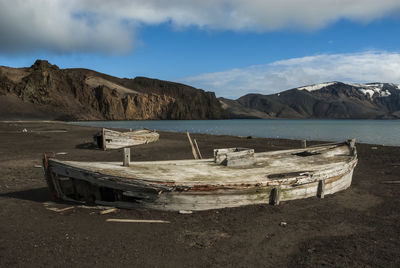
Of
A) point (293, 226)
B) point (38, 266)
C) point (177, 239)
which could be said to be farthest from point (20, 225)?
point (293, 226)

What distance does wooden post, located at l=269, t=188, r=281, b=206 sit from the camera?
344 inches

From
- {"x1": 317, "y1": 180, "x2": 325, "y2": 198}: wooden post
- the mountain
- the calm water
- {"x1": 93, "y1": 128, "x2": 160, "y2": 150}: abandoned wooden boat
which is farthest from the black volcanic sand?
the mountain

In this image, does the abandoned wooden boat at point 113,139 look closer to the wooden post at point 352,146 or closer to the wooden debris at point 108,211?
the wooden debris at point 108,211

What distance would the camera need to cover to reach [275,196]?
877cm

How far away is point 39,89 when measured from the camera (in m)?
132

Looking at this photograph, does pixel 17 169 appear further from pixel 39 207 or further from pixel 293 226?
pixel 293 226

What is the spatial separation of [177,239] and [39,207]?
15.2 ft

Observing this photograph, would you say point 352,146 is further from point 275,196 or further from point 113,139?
point 113,139

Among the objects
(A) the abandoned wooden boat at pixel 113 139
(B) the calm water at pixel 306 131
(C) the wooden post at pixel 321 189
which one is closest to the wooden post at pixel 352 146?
(C) the wooden post at pixel 321 189

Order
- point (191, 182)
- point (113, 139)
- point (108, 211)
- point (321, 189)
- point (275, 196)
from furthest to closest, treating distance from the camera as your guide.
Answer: point (113, 139) < point (321, 189) < point (275, 196) < point (108, 211) < point (191, 182)

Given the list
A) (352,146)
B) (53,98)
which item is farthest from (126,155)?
(53,98)

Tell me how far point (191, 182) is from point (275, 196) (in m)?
2.81

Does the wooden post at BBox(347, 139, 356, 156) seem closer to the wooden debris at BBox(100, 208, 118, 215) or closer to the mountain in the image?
the wooden debris at BBox(100, 208, 118, 215)

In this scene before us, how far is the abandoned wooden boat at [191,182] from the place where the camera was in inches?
302
